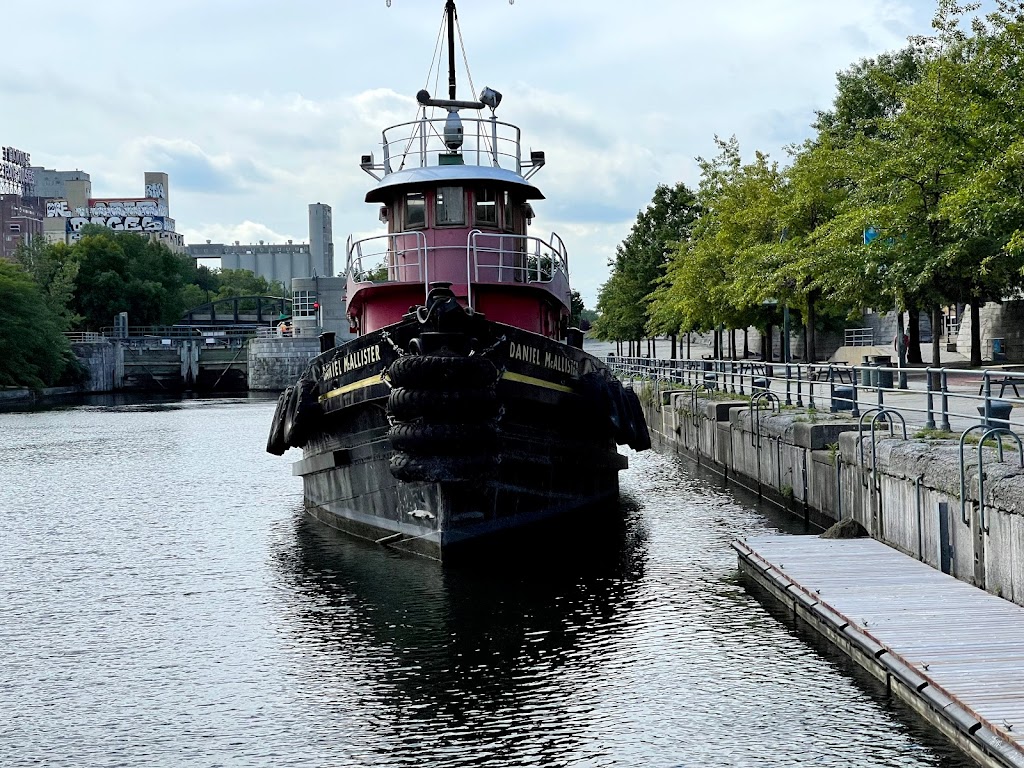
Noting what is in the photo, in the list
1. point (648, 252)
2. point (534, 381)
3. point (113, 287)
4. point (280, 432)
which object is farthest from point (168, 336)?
point (534, 381)

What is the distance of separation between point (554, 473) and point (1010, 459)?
722 cm

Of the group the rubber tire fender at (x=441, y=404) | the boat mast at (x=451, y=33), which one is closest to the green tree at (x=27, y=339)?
the boat mast at (x=451, y=33)

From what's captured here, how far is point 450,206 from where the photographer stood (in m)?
19.5

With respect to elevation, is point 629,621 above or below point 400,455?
below

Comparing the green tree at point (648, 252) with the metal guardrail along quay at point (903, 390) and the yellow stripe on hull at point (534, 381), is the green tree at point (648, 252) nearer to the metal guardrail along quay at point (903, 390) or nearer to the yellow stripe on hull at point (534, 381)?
the metal guardrail along quay at point (903, 390)

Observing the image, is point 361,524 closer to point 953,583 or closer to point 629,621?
point 629,621

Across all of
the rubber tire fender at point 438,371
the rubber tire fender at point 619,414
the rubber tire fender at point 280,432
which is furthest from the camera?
the rubber tire fender at point 280,432

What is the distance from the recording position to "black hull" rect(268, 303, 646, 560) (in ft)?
50.0

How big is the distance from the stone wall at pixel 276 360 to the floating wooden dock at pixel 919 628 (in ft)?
247

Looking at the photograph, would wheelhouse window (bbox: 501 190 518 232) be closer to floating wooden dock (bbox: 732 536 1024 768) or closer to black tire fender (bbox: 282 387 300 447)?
black tire fender (bbox: 282 387 300 447)

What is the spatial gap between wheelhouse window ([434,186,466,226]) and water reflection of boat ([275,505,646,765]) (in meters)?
5.39

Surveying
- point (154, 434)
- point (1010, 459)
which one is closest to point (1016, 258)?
point (1010, 459)

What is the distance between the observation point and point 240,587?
51.6 feet

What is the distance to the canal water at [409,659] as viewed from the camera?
933 cm
